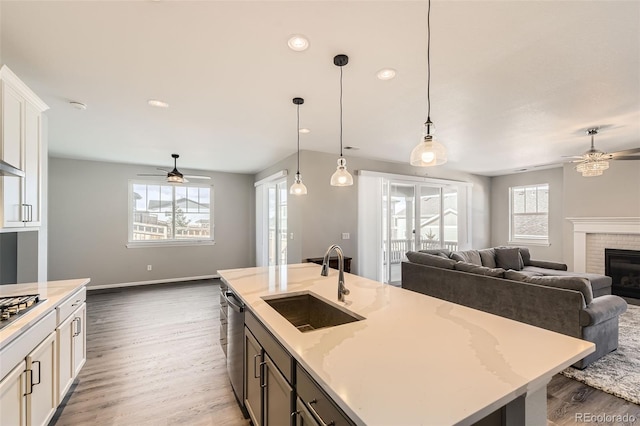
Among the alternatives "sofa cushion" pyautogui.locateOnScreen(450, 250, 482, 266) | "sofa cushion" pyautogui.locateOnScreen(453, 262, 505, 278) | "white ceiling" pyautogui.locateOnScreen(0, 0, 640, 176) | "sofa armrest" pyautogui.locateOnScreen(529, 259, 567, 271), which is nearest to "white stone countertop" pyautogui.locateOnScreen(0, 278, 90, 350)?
"white ceiling" pyautogui.locateOnScreen(0, 0, 640, 176)

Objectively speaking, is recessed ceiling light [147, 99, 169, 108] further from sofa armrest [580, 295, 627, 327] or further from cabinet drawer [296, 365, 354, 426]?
sofa armrest [580, 295, 627, 327]

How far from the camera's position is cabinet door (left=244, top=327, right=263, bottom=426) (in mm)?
1619

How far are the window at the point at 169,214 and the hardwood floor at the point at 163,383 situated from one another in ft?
7.74

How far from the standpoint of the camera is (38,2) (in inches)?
59.9

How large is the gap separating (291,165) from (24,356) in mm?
4025

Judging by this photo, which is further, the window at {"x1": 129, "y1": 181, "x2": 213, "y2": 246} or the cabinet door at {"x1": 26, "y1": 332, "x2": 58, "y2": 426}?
the window at {"x1": 129, "y1": 181, "x2": 213, "y2": 246}

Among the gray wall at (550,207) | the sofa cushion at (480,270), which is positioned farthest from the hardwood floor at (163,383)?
the gray wall at (550,207)

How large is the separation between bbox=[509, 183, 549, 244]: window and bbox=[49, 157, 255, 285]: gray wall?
742 cm

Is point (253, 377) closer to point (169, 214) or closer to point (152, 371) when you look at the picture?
point (152, 371)

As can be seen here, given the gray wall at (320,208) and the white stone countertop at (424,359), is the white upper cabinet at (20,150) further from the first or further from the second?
the gray wall at (320,208)

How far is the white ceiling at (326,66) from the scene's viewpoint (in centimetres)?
161

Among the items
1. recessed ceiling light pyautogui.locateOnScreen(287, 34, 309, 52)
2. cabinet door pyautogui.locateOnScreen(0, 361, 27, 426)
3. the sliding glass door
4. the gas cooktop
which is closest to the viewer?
cabinet door pyautogui.locateOnScreen(0, 361, 27, 426)

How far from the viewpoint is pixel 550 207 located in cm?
641

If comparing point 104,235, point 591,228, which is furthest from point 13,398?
point 591,228
